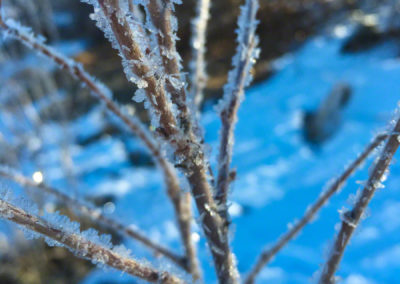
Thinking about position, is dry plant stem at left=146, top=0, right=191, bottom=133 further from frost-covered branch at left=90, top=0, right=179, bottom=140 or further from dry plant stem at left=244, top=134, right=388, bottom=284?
dry plant stem at left=244, top=134, right=388, bottom=284

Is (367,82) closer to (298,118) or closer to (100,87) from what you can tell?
(298,118)

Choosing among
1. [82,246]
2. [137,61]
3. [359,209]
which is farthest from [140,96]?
[359,209]

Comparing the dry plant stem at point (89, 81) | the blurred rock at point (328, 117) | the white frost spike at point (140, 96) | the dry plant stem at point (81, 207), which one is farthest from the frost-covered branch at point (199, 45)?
the blurred rock at point (328, 117)

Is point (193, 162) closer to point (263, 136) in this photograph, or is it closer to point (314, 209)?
point (314, 209)

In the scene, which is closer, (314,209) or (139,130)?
(314,209)

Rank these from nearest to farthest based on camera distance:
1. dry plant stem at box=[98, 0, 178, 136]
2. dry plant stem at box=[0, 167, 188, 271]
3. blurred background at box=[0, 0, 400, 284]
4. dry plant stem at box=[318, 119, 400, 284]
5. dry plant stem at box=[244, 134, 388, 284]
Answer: dry plant stem at box=[98, 0, 178, 136], dry plant stem at box=[318, 119, 400, 284], dry plant stem at box=[244, 134, 388, 284], dry plant stem at box=[0, 167, 188, 271], blurred background at box=[0, 0, 400, 284]

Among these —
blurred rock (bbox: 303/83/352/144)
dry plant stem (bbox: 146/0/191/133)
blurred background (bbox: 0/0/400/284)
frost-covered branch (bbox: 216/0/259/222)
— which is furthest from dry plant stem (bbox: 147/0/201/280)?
blurred rock (bbox: 303/83/352/144)

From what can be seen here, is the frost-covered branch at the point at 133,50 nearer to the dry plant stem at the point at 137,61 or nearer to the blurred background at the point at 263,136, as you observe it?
the dry plant stem at the point at 137,61
